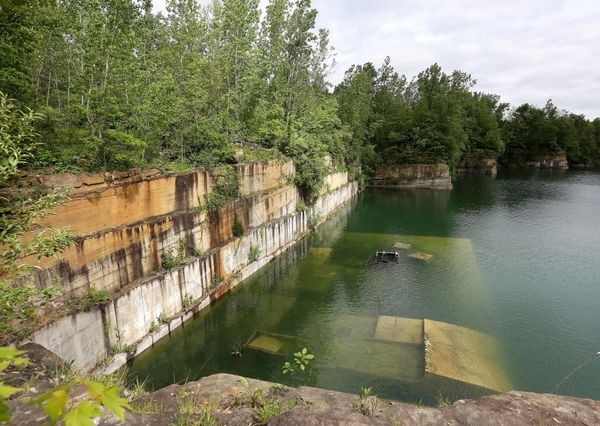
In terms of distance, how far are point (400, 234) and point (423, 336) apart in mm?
16426

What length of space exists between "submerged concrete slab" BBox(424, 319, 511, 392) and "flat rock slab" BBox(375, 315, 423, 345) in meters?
0.34

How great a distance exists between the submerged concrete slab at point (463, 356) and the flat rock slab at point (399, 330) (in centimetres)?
34

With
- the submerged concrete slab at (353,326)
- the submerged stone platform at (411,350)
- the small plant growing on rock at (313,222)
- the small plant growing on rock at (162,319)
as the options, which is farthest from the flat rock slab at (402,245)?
the small plant growing on rock at (162,319)

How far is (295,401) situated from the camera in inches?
231

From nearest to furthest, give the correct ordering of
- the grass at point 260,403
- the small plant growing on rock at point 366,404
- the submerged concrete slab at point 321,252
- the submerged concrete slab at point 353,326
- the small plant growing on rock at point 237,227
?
the grass at point 260,403 → the small plant growing on rock at point 366,404 → the submerged concrete slab at point 353,326 → the small plant growing on rock at point 237,227 → the submerged concrete slab at point 321,252

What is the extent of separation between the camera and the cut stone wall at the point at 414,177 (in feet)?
175

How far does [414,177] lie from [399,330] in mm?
43144

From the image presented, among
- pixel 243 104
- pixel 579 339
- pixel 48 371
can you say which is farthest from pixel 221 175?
pixel 579 339

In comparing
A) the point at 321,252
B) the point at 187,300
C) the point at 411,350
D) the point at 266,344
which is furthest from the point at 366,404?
the point at 321,252

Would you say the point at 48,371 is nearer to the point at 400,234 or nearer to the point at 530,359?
the point at 530,359

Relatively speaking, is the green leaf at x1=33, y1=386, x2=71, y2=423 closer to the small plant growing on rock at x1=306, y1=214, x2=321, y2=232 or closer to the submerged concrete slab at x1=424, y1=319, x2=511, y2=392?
the submerged concrete slab at x1=424, y1=319, x2=511, y2=392

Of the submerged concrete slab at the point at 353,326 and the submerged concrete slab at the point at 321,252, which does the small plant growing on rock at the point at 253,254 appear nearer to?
the submerged concrete slab at the point at 321,252

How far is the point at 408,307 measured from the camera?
16.6m

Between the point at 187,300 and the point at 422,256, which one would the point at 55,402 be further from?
Answer: the point at 422,256
